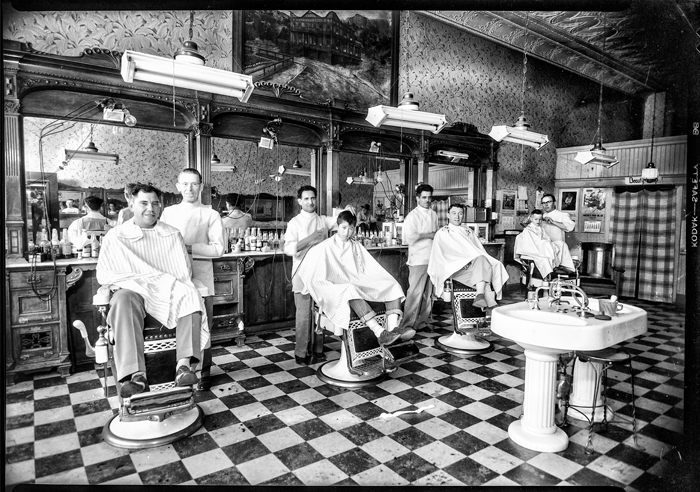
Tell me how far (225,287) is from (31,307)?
1.42 metres

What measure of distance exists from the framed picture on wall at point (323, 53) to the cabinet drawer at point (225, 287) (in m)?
1.92

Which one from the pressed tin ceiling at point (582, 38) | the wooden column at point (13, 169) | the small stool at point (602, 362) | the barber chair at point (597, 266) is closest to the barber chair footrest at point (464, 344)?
the small stool at point (602, 362)

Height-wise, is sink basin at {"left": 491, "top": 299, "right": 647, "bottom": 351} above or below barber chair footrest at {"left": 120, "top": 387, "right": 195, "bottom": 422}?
above

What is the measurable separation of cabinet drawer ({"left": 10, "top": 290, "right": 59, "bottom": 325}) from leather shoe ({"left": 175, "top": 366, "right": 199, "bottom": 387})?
143 cm

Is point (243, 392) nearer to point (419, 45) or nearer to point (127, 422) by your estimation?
point (127, 422)

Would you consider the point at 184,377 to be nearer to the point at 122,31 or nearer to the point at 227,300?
the point at 227,300

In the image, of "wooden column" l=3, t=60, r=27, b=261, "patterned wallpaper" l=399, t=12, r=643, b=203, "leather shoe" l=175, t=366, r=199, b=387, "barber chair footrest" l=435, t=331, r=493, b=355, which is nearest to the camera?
"leather shoe" l=175, t=366, r=199, b=387

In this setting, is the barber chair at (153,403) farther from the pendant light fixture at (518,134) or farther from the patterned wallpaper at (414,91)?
the pendant light fixture at (518,134)

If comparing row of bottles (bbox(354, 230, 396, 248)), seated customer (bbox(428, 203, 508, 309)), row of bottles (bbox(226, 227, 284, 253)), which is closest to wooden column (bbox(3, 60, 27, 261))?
row of bottles (bbox(226, 227, 284, 253))

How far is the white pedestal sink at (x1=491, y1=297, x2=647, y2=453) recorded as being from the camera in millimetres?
2064

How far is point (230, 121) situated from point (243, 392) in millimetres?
2712

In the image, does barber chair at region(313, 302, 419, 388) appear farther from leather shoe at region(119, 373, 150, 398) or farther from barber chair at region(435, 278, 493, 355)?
leather shoe at region(119, 373, 150, 398)

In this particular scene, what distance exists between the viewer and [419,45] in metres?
5.77

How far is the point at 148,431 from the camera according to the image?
2.32 metres
